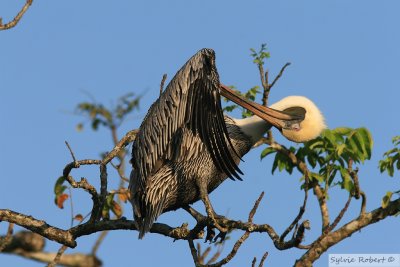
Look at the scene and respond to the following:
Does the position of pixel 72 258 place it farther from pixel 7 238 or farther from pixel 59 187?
pixel 59 187

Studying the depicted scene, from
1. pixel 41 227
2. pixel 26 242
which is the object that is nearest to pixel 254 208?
pixel 26 242

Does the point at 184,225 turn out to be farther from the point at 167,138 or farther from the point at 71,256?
the point at 71,256

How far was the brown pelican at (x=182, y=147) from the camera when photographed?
18.9ft

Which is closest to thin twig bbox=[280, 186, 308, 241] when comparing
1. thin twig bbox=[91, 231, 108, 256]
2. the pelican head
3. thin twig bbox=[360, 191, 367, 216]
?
thin twig bbox=[360, 191, 367, 216]

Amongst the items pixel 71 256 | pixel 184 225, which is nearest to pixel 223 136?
pixel 184 225

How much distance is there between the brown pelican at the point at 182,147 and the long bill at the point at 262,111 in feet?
2.11

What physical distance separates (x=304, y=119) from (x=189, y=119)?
1.55 meters

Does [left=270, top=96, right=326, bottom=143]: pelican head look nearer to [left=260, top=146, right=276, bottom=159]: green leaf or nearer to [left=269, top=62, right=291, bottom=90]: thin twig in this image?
[left=269, top=62, right=291, bottom=90]: thin twig

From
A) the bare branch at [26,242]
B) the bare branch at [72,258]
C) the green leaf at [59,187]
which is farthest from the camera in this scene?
the green leaf at [59,187]

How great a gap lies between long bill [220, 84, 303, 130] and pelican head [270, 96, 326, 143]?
5.1 inches

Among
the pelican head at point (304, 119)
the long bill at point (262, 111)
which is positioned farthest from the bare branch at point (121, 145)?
the pelican head at point (304, 119)

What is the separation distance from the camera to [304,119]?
22.9 ft

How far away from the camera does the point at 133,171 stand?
20.2 ft

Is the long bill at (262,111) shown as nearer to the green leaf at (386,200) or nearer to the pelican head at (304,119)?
the pelican head at (304,119)
